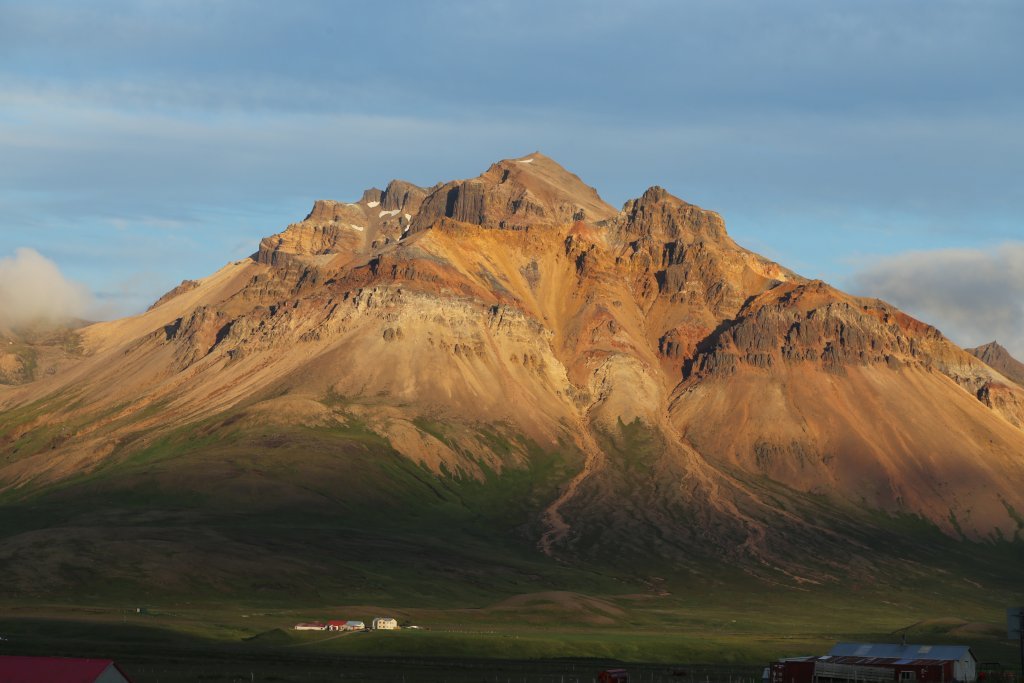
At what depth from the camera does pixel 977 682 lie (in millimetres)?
108438

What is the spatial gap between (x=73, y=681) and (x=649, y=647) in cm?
Result: 9628

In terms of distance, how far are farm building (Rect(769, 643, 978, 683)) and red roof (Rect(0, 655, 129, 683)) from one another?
58.1m

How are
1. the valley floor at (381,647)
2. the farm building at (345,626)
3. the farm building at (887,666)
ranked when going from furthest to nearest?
the farm building at (345,626), the valley floor at (381,647), the farm building at (887,666)

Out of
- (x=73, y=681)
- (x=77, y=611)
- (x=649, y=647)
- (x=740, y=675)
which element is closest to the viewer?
(x=73, y=681)

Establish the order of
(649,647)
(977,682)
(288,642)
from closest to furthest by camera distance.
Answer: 1. (977,682)
2. (288,642)
3. (649,647)

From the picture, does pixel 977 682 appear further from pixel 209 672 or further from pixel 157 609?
pixel 157 609

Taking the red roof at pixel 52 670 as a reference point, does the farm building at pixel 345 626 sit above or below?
above

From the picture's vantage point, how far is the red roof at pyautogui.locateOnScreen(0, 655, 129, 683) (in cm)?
7419

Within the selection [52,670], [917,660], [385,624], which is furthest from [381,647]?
[52,670]

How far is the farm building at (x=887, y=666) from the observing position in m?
106

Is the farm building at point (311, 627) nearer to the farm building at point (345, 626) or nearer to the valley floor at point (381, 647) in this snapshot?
the farm building at point (345, 626)

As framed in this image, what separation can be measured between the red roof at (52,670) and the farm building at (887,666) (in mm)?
58102

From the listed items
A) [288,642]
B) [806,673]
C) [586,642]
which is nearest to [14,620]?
[288,642]

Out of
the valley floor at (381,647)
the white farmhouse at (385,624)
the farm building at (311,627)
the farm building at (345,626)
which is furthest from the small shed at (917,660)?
the farm building at (311,627)
